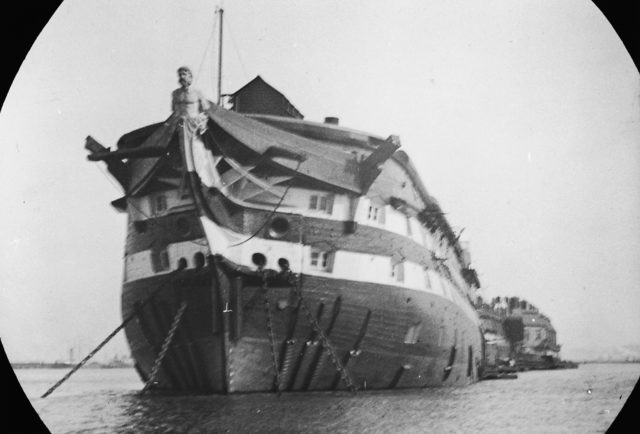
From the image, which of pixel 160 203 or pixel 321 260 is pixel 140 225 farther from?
pixel 321 260

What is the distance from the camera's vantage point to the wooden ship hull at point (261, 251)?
43.8 feet

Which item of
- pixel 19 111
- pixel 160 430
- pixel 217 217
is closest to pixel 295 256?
pixel 217 217

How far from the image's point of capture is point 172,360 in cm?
1452

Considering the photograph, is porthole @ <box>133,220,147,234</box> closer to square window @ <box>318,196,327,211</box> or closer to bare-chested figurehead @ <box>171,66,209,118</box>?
bare-chested figurehead @ <box>171,66,209,118</box>

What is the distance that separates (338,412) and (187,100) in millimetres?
5434

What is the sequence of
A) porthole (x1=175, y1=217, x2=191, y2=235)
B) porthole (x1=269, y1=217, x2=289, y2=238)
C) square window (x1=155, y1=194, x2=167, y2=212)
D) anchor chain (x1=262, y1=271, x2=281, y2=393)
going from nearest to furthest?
anchor chain (x1=262, y1=271, x2=281, y2=393) → porthole (x1=269, y1=217, x2=289, y2=238) → porthole (x1=175, y1=217, x2=191, y2=235) → square window (x1=155, y1=194, x2=167, y2=212)

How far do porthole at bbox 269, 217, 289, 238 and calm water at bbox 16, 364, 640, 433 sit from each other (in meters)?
2.80

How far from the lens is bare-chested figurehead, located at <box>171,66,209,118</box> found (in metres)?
12.6

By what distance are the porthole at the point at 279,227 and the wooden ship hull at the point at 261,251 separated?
0.02 metres

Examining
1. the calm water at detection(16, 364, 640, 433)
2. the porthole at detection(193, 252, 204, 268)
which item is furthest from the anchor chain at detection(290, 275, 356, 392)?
the porthole at detection(193, 252, 204, 268)

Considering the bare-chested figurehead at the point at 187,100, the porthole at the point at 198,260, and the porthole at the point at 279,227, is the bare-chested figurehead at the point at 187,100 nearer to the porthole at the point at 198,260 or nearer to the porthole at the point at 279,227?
the porthole at the point at 279,227

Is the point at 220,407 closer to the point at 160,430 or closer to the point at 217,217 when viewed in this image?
the point at 160,430

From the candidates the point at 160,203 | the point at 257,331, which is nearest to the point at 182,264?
the point at 160,203

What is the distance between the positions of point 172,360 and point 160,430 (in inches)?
113
